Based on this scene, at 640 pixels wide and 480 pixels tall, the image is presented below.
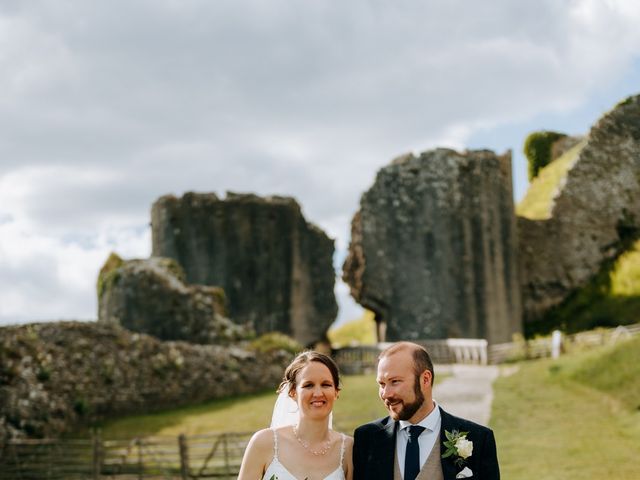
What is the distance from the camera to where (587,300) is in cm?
3656

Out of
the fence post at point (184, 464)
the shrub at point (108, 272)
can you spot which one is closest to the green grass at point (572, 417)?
the fence post at point (184, 464)

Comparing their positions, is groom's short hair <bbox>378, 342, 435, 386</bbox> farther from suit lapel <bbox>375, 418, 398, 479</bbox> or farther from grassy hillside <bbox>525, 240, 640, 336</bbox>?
grassy hillside <bbox>525, 240, 640, 336</bbox>

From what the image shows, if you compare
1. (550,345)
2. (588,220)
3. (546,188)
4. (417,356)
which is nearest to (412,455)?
(417,356)

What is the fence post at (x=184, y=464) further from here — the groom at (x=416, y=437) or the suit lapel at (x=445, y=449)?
the suit lapel at (x=445, y=449)

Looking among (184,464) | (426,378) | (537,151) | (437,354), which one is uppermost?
(537,151)

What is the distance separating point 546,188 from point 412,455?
3965 centimetres

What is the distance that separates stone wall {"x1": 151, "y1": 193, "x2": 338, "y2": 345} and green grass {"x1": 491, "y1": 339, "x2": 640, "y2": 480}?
14.0 m

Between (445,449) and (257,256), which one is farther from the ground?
(257,256)

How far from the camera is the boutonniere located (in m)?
4.93

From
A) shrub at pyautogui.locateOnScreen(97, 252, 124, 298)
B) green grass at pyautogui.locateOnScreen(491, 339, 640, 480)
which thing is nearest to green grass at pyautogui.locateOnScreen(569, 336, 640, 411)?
green grass at pyautogui.locateOnScreen(491, 339, 640, 480)

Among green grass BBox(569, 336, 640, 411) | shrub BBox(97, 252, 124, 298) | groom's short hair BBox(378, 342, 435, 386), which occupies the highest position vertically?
shrub BBox(97, 252, 124, 298)

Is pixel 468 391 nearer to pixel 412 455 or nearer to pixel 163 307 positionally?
pixel 163 307

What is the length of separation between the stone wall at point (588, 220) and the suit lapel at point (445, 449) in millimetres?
33462

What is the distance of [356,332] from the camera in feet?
151
